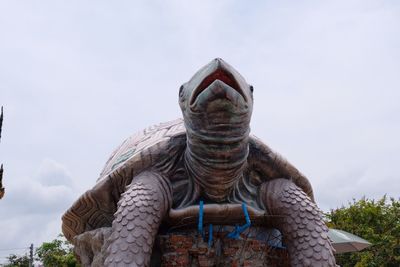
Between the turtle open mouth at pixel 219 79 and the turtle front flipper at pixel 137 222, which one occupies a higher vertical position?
the turtle open mouth at pixel 219 79

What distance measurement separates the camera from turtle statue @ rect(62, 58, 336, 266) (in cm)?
395

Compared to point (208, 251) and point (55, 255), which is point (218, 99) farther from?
point (55, 255)

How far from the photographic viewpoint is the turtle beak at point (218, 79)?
12.8 feet

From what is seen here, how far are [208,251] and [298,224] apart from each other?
84cm

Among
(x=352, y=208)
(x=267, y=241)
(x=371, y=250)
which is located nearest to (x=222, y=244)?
(x=267, y=241)

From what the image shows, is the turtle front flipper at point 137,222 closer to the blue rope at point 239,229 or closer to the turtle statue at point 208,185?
the turtle statue at point 208,185

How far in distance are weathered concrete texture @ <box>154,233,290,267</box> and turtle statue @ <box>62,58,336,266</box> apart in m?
0.19

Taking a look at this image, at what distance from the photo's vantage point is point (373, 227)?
1812cm

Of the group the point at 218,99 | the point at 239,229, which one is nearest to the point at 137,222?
the point at 239,229

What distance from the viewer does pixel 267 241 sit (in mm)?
4551

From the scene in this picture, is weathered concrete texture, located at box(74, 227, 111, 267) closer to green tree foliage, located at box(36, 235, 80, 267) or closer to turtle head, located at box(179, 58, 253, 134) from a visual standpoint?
turtle head, located at box(179, 58, 253, 134)

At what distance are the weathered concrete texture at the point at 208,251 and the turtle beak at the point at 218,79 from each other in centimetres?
119

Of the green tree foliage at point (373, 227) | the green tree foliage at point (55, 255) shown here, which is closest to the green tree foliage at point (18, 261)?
the green tree foliage at point (55, 255)

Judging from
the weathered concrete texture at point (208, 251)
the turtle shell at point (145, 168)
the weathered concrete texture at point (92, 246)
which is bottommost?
the weathered concrete texture at point (208, 251)
